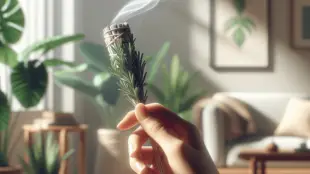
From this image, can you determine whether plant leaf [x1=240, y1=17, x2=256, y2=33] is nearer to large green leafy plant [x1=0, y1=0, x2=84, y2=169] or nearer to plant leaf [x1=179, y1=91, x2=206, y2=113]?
plant leaf [x1=179, y1=91, x2=206, y2=113]

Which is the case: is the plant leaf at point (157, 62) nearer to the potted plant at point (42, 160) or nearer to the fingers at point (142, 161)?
the potted plant at point (42, 160)

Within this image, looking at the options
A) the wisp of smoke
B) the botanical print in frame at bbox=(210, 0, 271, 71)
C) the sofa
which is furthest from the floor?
the wisp of smoke

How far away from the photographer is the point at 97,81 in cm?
418

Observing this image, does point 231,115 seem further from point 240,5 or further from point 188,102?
point 240,5

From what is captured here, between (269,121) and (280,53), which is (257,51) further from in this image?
(269,121)

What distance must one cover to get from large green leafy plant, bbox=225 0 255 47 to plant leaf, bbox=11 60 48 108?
87.3 inches

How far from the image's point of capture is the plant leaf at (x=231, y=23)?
5160 millimetres

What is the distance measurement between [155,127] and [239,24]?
4.76 m

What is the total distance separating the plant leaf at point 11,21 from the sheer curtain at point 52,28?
692 millimetres

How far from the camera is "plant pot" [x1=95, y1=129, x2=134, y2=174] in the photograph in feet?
14.0

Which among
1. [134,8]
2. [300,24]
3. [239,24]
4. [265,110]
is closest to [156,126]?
[134,8]

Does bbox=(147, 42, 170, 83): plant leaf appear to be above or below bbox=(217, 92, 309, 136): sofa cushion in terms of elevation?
above

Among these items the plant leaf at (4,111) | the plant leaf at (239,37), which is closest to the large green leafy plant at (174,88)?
the plant leaf at (239,37)

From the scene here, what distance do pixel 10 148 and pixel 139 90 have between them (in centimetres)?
403
